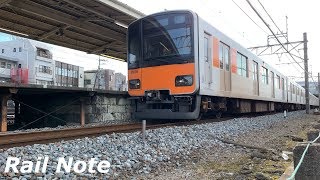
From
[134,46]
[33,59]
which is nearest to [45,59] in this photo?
[33,59]

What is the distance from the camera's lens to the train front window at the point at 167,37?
29.9 feet

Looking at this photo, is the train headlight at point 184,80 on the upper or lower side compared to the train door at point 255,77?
lower

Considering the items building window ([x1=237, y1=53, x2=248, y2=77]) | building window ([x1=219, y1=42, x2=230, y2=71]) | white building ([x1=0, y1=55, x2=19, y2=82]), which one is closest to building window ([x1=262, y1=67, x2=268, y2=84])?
building window ([x1=237, y1=53, x2=248, y2=77])

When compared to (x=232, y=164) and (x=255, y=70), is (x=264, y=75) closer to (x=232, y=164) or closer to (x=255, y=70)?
(x=255, y=70)

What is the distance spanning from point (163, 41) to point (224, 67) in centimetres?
250

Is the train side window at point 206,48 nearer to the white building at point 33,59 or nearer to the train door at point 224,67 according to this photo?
the train door at point 224,67

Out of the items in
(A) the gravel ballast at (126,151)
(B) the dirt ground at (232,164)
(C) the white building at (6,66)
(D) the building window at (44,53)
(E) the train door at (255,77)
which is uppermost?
(D) the building window at (44,53)

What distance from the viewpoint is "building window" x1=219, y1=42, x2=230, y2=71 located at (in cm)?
1069

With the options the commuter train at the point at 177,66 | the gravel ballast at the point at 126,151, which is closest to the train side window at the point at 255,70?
the commuter train at the point at 177,66

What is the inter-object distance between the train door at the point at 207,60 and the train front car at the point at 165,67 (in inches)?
23.7

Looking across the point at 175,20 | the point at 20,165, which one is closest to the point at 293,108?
the point at 175,20

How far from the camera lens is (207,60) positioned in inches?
380

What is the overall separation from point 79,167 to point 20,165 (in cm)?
70

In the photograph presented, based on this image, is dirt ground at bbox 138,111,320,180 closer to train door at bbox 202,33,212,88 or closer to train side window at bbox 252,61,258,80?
train door at bbox 202,33,212,88
